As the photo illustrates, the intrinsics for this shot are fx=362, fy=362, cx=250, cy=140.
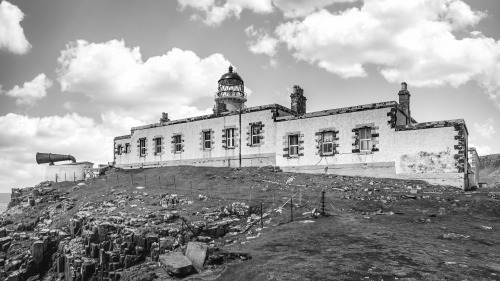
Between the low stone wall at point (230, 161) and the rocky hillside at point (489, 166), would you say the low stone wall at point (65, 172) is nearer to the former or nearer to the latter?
the low stone wall at point (230, 161)

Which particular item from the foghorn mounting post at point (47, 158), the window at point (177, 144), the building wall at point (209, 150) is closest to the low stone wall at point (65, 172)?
the foghorn mounting post at point (47, 158)

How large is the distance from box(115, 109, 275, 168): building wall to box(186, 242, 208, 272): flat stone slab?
19.1 metres

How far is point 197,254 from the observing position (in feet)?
36.9

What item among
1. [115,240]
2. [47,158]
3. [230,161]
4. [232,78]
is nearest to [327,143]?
[230,161]

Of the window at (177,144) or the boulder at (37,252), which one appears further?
the window at (177,144)

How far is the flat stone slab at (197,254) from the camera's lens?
10954 millimetres

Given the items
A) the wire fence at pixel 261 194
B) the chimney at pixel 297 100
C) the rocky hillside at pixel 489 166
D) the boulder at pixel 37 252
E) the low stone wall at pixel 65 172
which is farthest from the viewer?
the rocky hillside at pixel 489 166

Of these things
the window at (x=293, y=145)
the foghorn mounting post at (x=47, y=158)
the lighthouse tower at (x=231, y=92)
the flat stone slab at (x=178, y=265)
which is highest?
the lighthouse tower at (x=231, y=92)

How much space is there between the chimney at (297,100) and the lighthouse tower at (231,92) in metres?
10.6

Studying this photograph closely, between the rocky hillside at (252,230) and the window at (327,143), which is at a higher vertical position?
the window at (327,143)

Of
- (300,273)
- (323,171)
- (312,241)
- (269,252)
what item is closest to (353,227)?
(312,241)

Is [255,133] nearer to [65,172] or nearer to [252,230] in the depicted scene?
[252,230]

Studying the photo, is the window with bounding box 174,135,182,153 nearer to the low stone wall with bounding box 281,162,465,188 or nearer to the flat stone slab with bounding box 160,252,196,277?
the low stone wall with bounding box 281,162,465,188

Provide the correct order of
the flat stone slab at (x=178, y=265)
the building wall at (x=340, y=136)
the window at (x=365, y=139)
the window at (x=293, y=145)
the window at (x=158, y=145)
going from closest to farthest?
the flat stone slab at (x=178, y=265) < the building wall at (x=340, y=136) < the window at (x=365, y=139) < the window at (x=293, y=145) < the window at (x=158, y=145)
